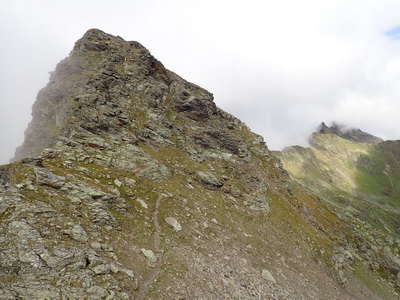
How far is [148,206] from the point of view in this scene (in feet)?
108

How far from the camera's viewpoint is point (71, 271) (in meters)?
18.8

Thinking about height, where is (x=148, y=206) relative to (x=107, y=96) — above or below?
below

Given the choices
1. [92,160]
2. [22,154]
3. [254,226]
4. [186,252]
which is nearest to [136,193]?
[92,160]

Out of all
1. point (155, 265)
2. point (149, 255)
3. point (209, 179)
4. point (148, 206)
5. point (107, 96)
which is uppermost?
point (107, 96)

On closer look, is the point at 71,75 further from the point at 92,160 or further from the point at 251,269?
the point at 251,269

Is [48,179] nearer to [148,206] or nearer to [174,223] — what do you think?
[148,206]

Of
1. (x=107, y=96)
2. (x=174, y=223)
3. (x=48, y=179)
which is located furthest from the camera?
(x=107, y=96)

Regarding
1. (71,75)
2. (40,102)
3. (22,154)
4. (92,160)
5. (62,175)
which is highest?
(71,75)

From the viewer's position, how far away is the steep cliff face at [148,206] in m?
20.2

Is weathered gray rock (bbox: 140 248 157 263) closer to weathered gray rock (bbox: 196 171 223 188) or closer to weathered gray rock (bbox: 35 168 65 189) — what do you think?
weathered gray rock (bbox: 35 168 65 189)

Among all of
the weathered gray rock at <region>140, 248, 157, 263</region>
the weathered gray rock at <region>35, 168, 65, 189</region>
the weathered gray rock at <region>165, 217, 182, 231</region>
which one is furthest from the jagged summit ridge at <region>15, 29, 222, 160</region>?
the weathered gray rock at <region>140, 248, 157, 263</region>

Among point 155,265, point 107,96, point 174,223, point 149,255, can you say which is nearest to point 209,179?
point 174,223

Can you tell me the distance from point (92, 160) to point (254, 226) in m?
26.5

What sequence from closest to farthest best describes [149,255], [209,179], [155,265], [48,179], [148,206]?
[155,265] → [149,255] → [48,179] → [148,206] → [209,179]
